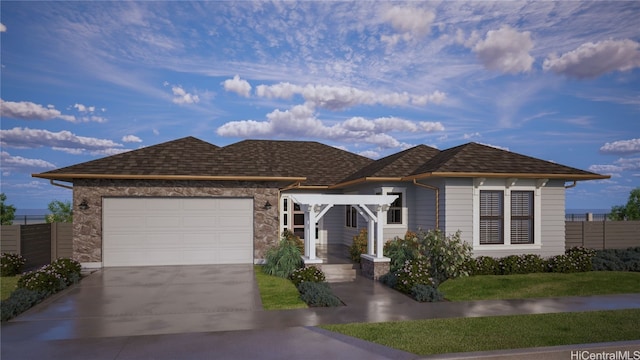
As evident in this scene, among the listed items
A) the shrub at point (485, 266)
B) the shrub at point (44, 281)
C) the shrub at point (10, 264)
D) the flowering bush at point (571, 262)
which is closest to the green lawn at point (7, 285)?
the shrub at point (10, 264)

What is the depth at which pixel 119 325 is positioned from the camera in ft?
24.9

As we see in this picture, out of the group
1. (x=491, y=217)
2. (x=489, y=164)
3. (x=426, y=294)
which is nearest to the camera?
(x=426, y=294)

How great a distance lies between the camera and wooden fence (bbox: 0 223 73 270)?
14.1 m

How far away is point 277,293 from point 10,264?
8.94 metres

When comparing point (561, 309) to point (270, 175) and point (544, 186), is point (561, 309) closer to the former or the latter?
point (544, 186)

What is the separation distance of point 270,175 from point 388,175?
13.6 feet

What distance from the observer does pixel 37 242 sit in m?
15.0

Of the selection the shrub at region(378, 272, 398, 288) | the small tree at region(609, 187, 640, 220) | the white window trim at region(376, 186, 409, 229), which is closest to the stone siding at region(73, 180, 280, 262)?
the white window trim at region(376, 186, 409, 229)

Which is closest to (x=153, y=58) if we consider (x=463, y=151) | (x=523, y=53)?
(x=463, y=151)

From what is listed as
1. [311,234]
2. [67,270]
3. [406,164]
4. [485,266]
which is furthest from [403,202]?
[67,270]

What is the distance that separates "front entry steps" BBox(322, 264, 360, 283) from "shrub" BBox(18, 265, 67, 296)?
6.98 meters

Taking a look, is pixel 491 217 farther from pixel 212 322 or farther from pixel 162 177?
pixel 162 177

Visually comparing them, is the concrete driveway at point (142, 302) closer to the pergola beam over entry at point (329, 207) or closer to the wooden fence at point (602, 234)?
the pergola beam over entry at point (329, 207)

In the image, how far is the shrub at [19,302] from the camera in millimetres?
8016
